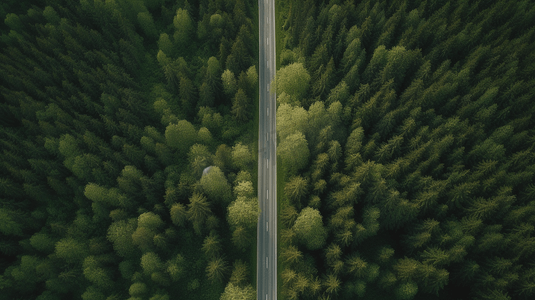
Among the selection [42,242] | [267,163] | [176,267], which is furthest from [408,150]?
[42,242]

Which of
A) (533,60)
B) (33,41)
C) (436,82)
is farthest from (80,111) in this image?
(533,60)

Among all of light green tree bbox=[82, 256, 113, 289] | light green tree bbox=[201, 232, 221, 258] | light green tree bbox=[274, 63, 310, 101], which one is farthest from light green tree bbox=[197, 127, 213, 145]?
light green tree bbox=[82, 256, 113, 289]

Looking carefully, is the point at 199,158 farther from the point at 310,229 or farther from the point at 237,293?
the point at 237,293

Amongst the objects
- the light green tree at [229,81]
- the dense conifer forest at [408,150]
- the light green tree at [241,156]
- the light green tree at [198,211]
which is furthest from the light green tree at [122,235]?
the light green tree at [229,81]

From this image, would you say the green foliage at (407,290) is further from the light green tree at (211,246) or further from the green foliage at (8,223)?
the green foliage at (8,223)

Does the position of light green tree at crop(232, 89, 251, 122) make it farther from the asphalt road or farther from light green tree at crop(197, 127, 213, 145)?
light green tree at crop(197, 127, 213, 145)

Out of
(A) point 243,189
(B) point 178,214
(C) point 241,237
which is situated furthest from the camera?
(A) point 243,189

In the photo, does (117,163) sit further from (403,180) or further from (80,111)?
(403,180)
